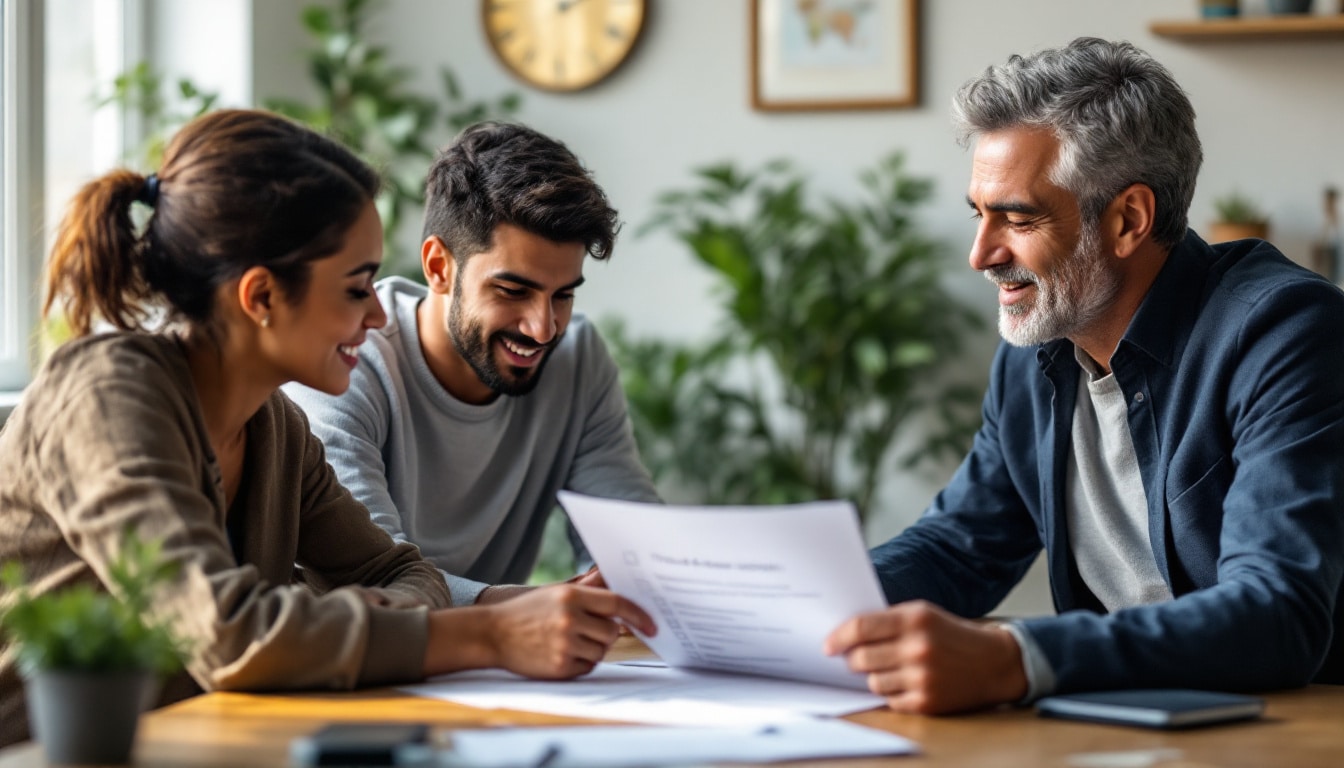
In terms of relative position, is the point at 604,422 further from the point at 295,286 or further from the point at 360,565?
the point at 295,286

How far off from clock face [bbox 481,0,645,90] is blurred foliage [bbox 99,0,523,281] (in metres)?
0.11

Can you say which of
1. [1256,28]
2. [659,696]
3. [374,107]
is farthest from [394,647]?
[1256,28]

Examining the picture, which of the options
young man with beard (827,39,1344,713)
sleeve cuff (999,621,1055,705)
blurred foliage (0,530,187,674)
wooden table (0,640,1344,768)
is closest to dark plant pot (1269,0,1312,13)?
young man with beard (827,39,1344,713)

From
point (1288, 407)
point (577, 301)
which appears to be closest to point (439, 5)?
point (577, 301)

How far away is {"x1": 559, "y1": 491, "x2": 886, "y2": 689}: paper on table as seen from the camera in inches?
47.4

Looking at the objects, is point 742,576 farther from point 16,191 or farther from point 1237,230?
point 1237,230

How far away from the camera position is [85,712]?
1.02 metres

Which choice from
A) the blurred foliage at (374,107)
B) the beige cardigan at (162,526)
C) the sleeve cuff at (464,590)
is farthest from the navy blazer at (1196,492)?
the blurred foliage at (374,107)

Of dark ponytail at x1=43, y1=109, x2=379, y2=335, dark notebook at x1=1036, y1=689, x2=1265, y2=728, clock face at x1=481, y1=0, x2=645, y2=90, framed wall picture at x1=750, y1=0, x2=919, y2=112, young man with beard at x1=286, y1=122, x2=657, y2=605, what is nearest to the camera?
dark notebook at x1=1036, y1=689, x2=1265, y2=728

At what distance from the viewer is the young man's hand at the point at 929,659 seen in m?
1.24

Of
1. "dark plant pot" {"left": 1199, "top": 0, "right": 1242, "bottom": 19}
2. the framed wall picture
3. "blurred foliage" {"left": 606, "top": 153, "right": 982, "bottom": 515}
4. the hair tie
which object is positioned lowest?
"blurred foliage" {"left": 606, "top": 153, "right": 982, "bottom": 515}

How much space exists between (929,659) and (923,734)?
8 cm

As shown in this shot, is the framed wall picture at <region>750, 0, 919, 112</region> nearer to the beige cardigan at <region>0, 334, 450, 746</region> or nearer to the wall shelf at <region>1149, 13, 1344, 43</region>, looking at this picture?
the wall shelf at <region>1149, 13, 1344, 43</region>

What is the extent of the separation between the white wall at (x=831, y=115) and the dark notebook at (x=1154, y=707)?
260 centimetres
